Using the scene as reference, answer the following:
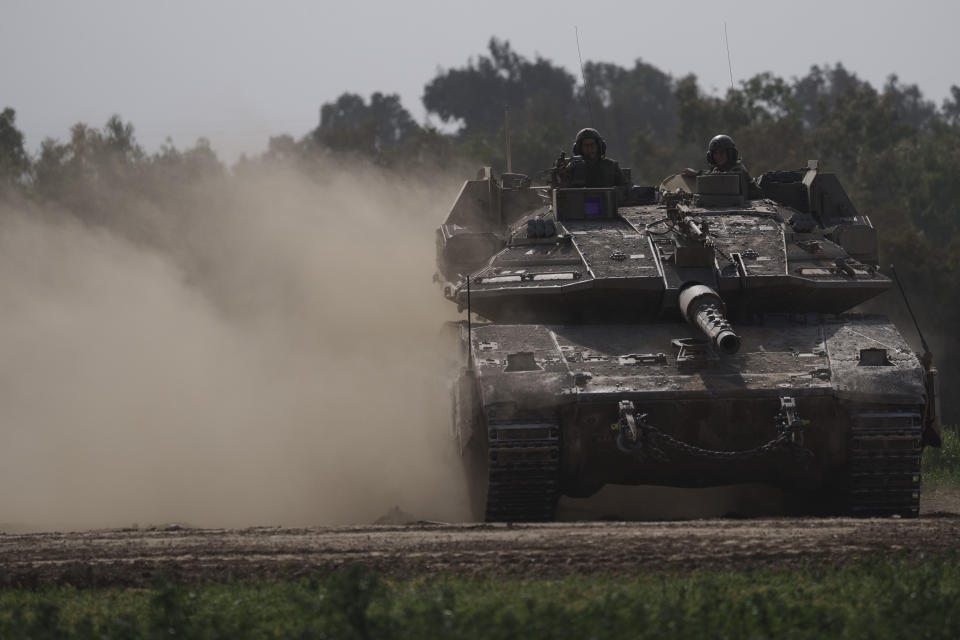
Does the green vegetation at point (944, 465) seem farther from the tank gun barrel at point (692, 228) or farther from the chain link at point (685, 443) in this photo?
the chain link at point (685, 443)

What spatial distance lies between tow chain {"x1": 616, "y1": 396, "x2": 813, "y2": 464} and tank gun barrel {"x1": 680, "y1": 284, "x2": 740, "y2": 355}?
616mm

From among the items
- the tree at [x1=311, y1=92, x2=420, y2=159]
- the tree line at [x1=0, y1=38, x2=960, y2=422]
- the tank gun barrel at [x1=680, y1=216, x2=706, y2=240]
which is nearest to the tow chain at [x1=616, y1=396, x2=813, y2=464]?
the tank gun barrel at [x1=680, y1=216, x2=706, y2=240]

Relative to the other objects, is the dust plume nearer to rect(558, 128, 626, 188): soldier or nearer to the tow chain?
rect(558, 128, 626, 188): soldier

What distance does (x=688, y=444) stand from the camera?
13.1 metres

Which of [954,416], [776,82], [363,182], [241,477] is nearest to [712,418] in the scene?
[241,477]

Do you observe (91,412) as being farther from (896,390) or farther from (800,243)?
(896,390)

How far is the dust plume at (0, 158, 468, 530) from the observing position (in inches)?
642

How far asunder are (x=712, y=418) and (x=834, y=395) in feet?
3.15

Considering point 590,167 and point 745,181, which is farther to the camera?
point 590,167

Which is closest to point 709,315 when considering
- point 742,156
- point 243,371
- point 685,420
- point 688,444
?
point 685,420

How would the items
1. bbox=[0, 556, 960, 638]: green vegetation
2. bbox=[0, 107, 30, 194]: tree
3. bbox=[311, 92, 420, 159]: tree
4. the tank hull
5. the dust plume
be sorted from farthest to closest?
bbox=[311, 92, 420, 159]: tree → bbox=[0, 107, 30, 194]: tree → the dust plume → the tank hull → bbox=[0, 556, 960, 638]: green vegetation

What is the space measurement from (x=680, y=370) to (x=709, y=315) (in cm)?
63

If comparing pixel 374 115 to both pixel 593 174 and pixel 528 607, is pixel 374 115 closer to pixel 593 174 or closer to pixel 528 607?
pixel 593 174

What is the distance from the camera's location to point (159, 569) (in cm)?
1041
